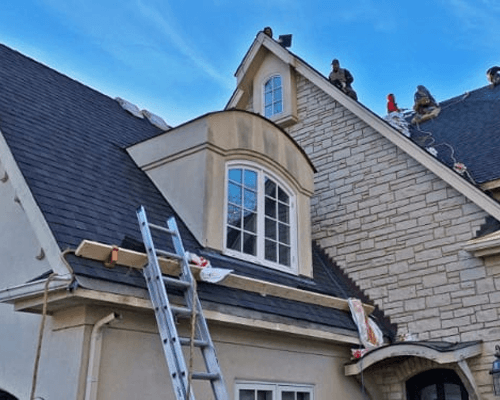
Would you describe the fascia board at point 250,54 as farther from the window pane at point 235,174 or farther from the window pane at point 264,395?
the window pane at point 264,395

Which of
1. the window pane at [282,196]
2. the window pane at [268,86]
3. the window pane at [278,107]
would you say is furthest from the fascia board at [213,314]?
the window pane at [268,86]

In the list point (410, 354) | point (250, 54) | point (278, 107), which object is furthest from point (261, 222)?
point (250, 54)

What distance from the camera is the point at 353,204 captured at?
9125mm

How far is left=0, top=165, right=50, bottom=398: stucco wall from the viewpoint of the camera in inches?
198

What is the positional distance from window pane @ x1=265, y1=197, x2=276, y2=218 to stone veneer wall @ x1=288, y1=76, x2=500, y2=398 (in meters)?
1.70

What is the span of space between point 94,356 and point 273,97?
7.72m

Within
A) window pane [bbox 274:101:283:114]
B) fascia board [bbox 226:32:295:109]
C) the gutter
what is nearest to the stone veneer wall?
window pane [bbox 274:101:283:114]

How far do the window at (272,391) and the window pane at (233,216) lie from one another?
210 cm

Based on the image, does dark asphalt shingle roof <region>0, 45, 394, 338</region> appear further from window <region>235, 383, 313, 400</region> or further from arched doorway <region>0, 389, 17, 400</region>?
arched doorway <region>0, 389, 17, 400</region>

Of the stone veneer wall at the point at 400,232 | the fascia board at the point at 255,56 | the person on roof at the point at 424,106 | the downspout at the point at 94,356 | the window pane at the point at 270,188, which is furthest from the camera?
the person on roof at the point at 424,106

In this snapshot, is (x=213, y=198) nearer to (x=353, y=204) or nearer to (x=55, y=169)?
(x=55, y=169)

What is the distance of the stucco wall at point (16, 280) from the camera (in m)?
5.03

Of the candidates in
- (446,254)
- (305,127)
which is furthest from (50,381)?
(305,127)

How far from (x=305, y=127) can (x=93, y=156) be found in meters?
4.62
